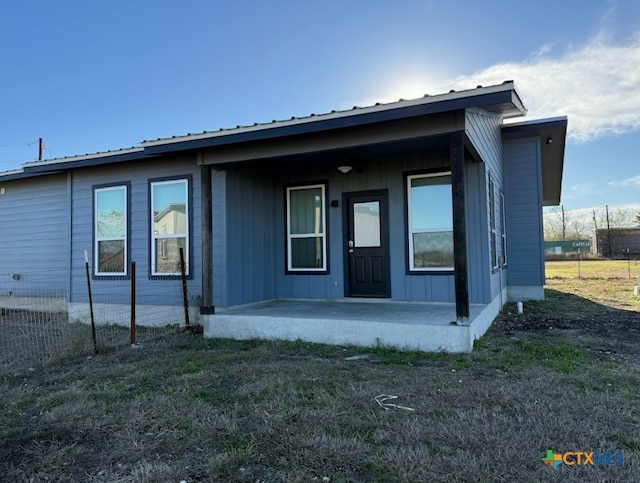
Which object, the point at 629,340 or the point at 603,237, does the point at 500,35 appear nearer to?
the point at 629,340

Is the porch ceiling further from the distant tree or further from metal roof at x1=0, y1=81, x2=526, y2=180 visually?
the distant tree

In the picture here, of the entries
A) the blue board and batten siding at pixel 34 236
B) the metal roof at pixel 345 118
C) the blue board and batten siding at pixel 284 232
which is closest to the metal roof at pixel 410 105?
the metal roof at pixel 345 118

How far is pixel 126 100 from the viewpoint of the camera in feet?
47.8

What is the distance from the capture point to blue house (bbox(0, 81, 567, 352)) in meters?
5.15

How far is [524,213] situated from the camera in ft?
30.1

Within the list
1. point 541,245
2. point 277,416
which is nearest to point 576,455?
point 277,416

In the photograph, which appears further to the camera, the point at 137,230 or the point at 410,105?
the point at 137,230

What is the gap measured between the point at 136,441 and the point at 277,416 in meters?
0.89

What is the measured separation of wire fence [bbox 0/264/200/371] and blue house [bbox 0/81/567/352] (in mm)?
72

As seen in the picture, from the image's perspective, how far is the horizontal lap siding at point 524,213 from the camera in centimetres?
905

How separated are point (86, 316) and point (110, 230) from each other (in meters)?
1.55

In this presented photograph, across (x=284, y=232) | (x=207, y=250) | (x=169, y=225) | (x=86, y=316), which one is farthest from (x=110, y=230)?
(x=284, y=232)

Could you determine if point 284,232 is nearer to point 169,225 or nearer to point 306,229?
point 306,229

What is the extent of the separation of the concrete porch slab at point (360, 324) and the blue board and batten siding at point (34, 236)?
447cm
